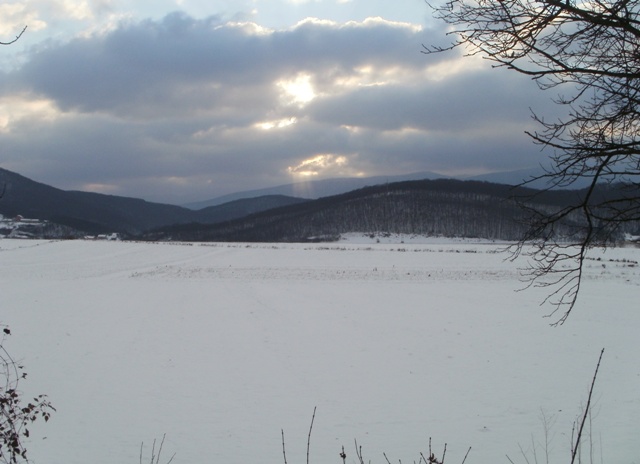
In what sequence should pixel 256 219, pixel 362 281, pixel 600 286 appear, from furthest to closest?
1. pixel 256 219
2. pixel 362 281
3. pixel 600 286

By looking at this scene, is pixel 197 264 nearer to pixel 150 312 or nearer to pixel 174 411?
pixel 150 312

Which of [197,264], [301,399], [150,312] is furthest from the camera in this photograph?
[197,264]

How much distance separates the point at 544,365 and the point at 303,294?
1203 centimetres

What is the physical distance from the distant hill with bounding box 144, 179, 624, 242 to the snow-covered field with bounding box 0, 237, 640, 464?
262 ft

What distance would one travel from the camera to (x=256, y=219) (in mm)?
144375

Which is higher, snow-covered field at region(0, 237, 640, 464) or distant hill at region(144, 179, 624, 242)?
distant hill at region(144, 179, 624, 242)

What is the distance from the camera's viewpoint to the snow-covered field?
7.27 metres

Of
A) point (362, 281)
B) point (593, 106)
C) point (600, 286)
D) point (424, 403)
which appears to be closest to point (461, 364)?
point (424, 403)

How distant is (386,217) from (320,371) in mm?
109263

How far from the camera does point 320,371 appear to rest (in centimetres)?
1064

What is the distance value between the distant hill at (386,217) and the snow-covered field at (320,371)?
3150 inches

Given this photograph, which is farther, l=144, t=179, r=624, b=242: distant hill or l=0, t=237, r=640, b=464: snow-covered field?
l=144, t=179, r=624, b=242: distant hill

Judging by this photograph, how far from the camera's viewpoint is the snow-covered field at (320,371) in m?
7.27

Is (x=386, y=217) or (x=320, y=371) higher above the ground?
(x=386, y=217)
